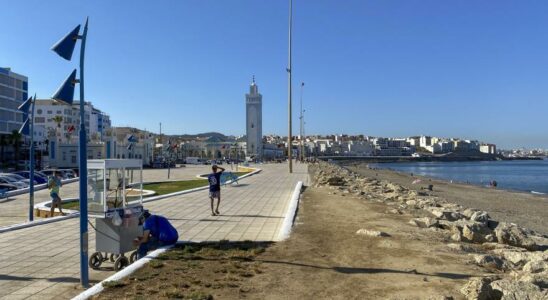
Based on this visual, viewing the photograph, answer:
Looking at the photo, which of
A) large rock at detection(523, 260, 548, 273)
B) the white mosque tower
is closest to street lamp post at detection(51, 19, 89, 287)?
large rock at detection(523, 260, 548, 273)

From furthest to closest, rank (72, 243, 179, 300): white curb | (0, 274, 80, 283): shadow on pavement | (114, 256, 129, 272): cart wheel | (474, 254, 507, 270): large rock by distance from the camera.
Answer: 1. (114, 256, 129, 272): cart wheel
2. (474, 254, 507, 270): large rock
3. (0, 274, 80, 283): shadow on pavement
4. (72, 243, 179, 300): white curb

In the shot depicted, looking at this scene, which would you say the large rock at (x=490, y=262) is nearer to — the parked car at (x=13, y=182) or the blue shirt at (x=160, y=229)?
the blue shirt at (x=160, y=229)

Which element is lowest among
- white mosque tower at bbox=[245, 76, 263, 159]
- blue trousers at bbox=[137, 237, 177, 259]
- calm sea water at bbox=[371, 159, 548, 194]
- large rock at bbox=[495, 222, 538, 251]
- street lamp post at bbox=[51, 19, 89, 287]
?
calm sea water at bbox=[371, 159, 548, 194]

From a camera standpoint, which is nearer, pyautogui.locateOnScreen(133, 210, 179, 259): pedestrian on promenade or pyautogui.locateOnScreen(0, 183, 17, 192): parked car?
pyautogui.locateOnScreen(133, 210, 179, 259): pedestrian on promenade

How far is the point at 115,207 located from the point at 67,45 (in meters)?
3.60

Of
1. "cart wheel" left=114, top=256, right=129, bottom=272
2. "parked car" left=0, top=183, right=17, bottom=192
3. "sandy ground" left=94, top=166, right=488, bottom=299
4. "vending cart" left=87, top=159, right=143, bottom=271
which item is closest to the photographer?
"sandy ground" left=94, top=166, right=488, bottom=299

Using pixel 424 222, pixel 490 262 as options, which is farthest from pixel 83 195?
pixel 424 222

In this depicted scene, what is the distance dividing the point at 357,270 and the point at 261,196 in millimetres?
12753

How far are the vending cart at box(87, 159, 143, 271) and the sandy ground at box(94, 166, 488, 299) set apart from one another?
2.95ft

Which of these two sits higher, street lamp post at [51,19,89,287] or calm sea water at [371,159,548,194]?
street lamp post at [51,19,89,287]

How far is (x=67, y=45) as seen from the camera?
6.52 meters

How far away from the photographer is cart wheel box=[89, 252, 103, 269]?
7.71m

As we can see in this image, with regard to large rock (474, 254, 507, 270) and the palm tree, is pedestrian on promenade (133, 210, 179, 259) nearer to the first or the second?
large rock (474, 254, 507, 270)

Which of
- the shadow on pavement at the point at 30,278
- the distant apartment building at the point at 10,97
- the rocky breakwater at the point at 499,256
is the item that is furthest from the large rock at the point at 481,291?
the distant apartment building at the point at 10,97
